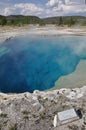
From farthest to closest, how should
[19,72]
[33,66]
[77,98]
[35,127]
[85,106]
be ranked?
[33,66] < [19,72] < [77,98] < [85,106] < [35,127]

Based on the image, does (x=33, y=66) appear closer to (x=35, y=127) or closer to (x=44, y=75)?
(x=44, y=75)

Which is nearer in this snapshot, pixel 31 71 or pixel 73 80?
pixel 73 80

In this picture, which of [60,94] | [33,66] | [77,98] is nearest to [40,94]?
[60,94]

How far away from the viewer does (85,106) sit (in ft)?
35.4

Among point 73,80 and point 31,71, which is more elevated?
point 31,71

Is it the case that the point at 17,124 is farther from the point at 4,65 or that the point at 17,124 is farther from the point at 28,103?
the point at 4,65

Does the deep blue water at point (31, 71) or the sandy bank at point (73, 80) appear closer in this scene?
the sandy bank at point (73, 80)

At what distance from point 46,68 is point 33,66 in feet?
5.48

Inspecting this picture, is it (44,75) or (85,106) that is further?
(44,75)

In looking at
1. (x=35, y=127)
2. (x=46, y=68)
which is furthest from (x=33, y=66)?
(x=35, y=127)

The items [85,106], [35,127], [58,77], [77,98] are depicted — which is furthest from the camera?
[58,77]

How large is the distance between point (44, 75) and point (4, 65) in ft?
19.9

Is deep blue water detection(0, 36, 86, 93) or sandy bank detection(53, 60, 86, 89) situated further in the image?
deep blue water detection(0, 36, 86, 93)

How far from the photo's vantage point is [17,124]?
9688 millimetres
